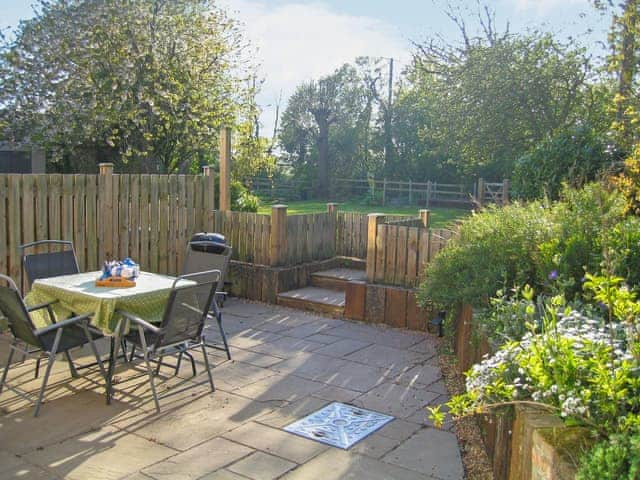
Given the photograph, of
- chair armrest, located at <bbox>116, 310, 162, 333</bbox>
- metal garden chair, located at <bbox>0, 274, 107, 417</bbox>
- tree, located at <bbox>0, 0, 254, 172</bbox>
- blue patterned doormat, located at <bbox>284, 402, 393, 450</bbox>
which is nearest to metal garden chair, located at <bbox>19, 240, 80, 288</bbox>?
metal garden chair, located at <bbox>0, 274, 107, 417</bbox>

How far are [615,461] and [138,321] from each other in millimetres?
3282

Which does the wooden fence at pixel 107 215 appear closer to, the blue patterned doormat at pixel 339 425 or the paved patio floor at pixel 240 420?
the paved patio floor at pixel 240 420

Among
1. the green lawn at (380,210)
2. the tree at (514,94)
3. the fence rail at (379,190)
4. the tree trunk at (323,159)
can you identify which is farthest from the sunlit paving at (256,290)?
the tree trunk at (323,159)

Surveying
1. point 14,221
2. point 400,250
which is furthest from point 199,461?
point 400,250

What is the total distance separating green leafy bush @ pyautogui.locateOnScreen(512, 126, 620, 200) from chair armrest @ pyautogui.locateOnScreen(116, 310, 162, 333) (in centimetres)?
506

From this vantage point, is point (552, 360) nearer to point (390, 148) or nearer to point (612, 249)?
point (612, 249)

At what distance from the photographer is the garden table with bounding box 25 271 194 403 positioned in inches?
180

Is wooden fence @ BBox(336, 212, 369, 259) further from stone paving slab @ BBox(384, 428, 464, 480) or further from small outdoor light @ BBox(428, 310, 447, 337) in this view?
stone paving slab @ BBox(384, 428, 464, 480)

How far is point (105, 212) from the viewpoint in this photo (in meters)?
7.19

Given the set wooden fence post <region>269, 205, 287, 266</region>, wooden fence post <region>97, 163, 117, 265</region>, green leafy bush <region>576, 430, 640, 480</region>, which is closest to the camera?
green leafy bush <region>576, 430, 640, 480</region>

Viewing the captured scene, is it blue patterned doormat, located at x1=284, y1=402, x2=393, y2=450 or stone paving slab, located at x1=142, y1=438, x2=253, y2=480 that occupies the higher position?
blue patterned doormat, located at x1=284, y1=402, x2=393, y2=450

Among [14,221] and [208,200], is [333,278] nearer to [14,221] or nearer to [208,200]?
[208,200]

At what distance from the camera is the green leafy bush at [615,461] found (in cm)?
201

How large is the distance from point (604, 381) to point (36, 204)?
19.0ft
